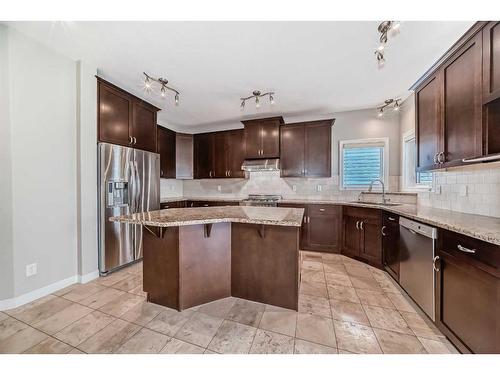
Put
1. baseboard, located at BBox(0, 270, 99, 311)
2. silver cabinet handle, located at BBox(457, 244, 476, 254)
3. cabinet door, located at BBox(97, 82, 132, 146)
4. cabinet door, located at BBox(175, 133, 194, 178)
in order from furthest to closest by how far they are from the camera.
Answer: cabinet door, located at BBox(175, 133, 194, 178)
cabinet door, located at BBox(97, 82, 132, 146)
baseboard, located at BBox(0, 270, 99, 311)
silver cabinet handle, located at BBox(457, 244, 476, 254)

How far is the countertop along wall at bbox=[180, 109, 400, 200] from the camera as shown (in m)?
→ 3.60

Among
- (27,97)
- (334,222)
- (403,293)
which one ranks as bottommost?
(403,293)

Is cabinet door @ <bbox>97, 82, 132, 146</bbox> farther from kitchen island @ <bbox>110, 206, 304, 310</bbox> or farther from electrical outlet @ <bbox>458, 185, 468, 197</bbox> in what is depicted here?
electrical outlet @ <bbox>458, 185, 468, 197</bbox>

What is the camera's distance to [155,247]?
1.96 meters

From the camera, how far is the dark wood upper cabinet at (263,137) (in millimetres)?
3986

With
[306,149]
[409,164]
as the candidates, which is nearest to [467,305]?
[409,164]

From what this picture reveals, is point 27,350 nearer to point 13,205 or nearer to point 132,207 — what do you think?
point 13,205

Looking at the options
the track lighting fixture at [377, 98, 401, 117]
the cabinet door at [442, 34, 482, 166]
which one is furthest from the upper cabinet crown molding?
the track lighting fixture at [377, 98, 401, 117]

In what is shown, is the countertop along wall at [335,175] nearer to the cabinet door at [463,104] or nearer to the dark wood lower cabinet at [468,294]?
the cabinet door at [463,104]

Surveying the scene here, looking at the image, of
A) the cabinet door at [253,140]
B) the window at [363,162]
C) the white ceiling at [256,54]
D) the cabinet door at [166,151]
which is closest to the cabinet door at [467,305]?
the white ceiling at [256,54]

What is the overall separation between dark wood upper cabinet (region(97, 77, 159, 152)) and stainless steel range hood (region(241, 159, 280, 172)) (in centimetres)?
173

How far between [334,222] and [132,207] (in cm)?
323
